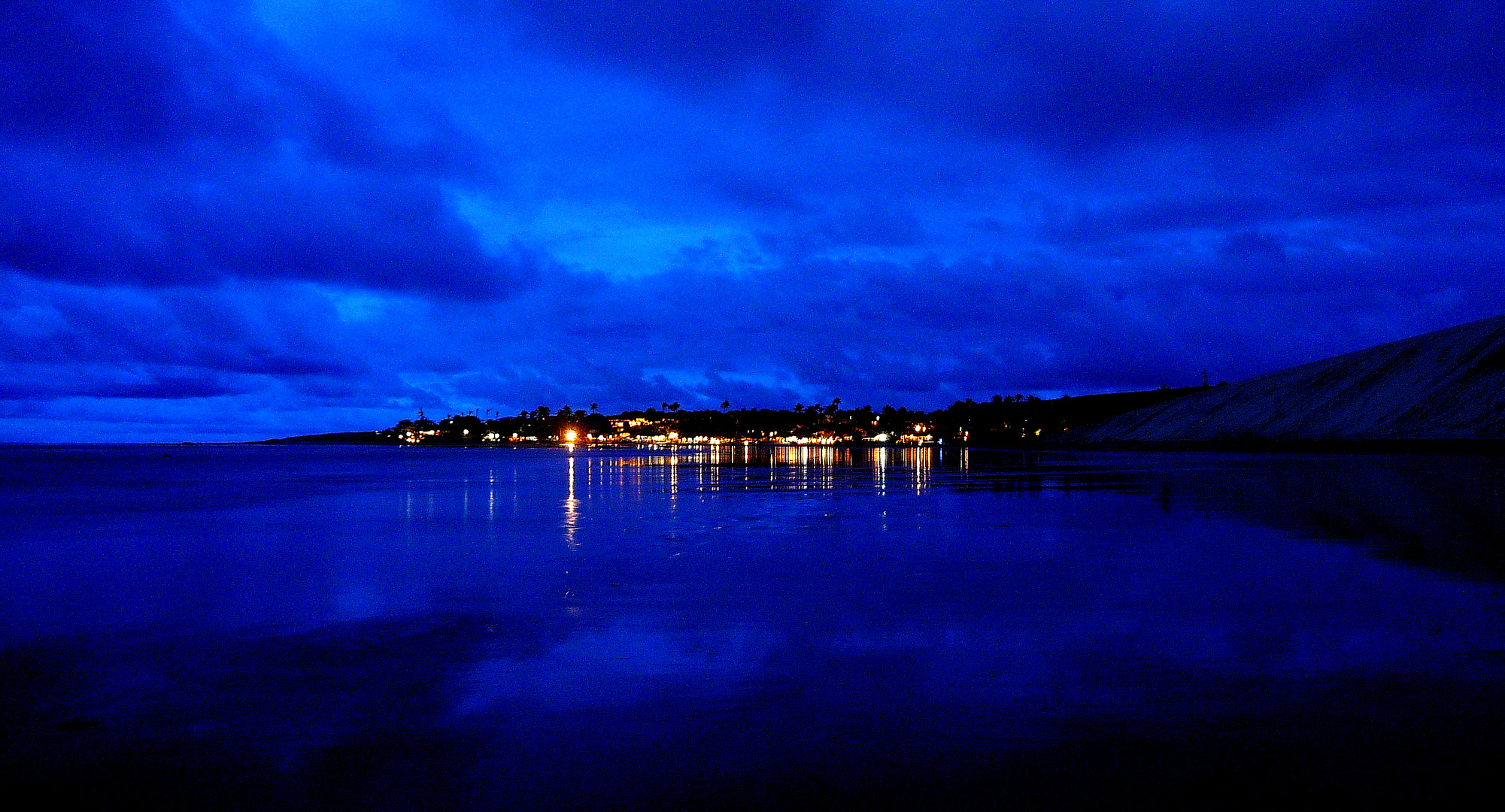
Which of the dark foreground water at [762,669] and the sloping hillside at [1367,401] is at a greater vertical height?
the sloping hillside at [1367,401]

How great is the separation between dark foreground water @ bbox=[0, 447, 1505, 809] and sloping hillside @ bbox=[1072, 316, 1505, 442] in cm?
9323

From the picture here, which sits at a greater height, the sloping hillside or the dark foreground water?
the sloping hillside

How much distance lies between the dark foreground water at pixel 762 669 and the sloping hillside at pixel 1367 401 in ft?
306

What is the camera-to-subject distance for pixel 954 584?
14156 millimetres

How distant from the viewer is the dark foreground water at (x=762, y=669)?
6.09 meters

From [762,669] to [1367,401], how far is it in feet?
423

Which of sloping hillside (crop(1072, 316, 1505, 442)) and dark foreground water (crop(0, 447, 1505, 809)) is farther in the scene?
sloping hillside (crop(1072, 316, 1505, 442))

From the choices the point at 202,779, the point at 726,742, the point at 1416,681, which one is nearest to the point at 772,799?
the point at 726,742

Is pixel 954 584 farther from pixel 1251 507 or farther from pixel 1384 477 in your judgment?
pixel 1384 477

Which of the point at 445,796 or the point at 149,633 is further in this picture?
the point at 149,633

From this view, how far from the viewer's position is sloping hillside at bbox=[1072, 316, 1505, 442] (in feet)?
324

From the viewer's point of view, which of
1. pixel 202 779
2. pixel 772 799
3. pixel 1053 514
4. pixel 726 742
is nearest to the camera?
pixel 772 799

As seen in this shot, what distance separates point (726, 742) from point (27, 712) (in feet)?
18.9

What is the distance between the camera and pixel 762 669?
8977 millimetres
